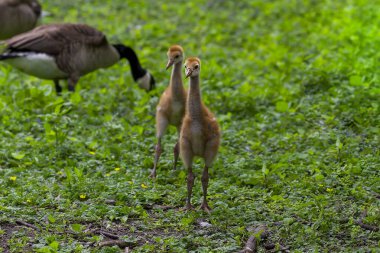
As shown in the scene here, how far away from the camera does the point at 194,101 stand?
7281 millimetres

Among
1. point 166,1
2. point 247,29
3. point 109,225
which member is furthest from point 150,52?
point 109,225

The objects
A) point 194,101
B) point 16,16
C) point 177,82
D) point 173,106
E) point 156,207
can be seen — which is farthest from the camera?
point 16,16

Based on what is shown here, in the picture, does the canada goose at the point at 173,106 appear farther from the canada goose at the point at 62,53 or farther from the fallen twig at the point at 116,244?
the canada goose at the point at 62,53

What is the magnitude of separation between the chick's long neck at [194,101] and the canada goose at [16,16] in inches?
225

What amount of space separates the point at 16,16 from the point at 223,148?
4865 mm

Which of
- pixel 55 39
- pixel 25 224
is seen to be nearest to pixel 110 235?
pixel 25 224

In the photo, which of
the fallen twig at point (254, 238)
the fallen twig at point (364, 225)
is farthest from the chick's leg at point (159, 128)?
the fallen twig at point (364, 225)

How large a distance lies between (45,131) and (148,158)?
1505mm

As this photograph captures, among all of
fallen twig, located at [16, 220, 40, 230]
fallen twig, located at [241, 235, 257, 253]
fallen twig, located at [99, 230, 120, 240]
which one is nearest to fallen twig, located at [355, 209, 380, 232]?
fallen twig, located at [241, 235, 257, 253]

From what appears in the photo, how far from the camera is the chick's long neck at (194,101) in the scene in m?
7.25

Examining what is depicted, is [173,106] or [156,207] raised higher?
[173,106]

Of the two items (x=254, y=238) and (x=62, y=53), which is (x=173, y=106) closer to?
(x=254, y=238)

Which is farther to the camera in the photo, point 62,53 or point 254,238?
point 62,53

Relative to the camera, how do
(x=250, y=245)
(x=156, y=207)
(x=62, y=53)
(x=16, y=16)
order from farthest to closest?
(x=16, y=16), (x=62, y=53), (x=156, y=207), (x=250, y=245)
